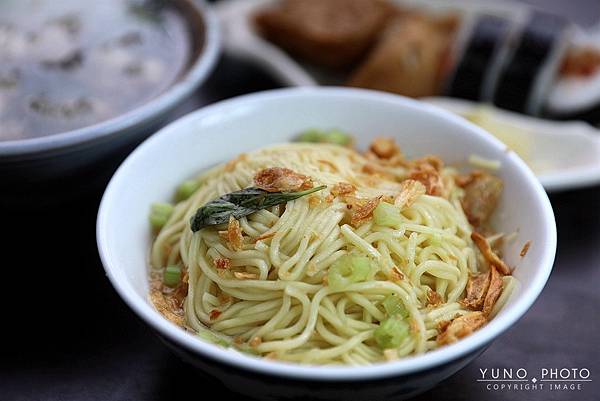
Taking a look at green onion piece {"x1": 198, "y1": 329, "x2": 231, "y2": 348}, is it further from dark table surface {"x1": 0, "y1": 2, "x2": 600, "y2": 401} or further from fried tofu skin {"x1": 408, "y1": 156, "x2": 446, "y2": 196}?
fried tofu skin {"x1": 408, "y1": 156, "x2": 446, "y2": 196}

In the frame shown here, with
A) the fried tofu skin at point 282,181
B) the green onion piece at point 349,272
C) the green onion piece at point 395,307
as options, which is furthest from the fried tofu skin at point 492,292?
the fried tofu skin at point 282,181

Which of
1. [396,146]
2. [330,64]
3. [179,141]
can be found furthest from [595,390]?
[330,64]

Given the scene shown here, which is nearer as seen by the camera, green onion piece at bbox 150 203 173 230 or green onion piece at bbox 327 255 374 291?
green onion piece at bbox 327 255 374 291

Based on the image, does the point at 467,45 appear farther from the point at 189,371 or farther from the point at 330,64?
the point at 189,371

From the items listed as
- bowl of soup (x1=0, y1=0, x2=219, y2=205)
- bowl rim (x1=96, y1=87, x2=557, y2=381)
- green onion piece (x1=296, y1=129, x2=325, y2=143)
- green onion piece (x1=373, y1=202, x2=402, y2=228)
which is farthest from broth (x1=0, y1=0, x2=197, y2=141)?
green onion piece (x1=373, y1=202, x2=402, y2=228)

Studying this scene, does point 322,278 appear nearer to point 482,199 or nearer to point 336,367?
point 336,367

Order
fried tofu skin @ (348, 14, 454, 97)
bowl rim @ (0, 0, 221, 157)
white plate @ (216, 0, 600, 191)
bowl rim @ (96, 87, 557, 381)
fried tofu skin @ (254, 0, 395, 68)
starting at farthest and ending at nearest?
fried tofu skin @ (254, 0, 395, 68), fried tofu skin @ (348, 14, 454, 97), white plate @ (216, 0, 600, 191), bowl rim @ (0, 0, 221, 157), bowl rim @ (96, 87, 557, 381)
